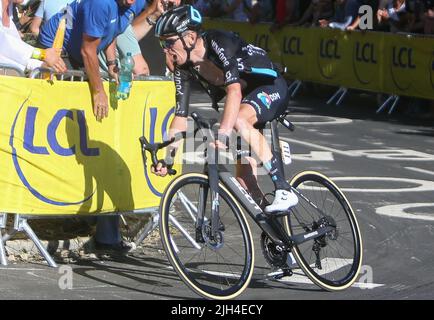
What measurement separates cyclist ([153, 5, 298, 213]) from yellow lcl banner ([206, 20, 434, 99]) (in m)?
11.5

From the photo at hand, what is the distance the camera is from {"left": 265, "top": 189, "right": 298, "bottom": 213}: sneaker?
27.3 ft

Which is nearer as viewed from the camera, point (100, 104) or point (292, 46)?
point (100, 104)

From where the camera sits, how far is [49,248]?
31.2ft

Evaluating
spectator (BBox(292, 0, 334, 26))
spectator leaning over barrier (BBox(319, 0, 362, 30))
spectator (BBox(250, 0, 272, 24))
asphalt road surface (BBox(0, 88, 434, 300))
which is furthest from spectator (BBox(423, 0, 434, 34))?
spectator (BBox(250, 0, 272, 24))

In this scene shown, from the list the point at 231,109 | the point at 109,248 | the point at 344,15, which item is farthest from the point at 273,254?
the point at 344,15

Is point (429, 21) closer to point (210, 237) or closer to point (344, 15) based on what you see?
point (344, 15)

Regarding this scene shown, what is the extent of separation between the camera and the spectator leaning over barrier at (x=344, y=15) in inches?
868

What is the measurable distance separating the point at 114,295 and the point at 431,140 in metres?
9.63

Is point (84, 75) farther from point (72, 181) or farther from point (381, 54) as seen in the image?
point (381, 54)

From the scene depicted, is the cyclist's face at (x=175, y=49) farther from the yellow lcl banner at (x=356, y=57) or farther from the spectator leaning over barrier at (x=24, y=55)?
the yellow lcl banner at (x=356, y=57)

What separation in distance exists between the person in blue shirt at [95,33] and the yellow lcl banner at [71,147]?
0.11m

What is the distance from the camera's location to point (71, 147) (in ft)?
30.3

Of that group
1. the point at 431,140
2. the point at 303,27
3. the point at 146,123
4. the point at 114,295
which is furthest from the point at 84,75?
the point at 303,27

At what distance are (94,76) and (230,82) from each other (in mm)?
1537
